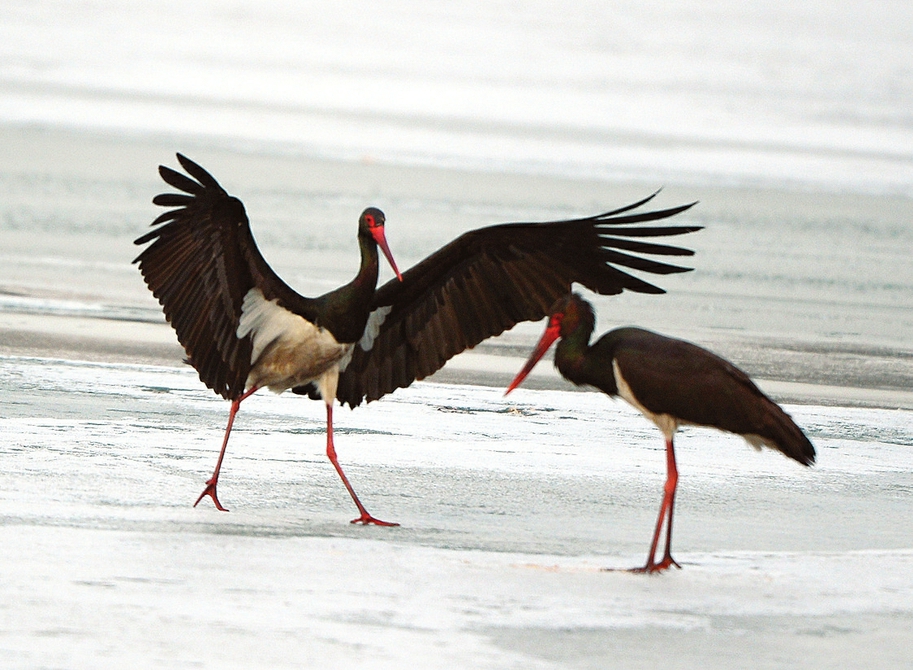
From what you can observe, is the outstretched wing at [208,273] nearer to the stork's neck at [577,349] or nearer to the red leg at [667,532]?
the stork's neck at [577,349]

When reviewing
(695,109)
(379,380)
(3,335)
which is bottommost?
(3,335)

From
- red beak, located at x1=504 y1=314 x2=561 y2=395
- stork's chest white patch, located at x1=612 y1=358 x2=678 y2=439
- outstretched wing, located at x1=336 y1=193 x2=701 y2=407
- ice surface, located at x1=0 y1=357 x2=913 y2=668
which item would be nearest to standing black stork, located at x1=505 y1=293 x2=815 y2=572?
stork's chest white patch, located at x1=612 y1=358 x2=678 y2=439

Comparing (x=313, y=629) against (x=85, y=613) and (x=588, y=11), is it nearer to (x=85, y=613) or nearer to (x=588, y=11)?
(x=85, y=613)

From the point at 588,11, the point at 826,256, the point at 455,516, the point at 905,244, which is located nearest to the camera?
the point at 455,516

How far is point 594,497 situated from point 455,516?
2.27ft

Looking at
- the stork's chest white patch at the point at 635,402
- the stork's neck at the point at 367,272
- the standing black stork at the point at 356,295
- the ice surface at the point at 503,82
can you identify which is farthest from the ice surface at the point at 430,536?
the ice surface at the point at 503,82

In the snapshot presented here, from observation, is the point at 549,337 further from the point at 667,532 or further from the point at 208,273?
the point at 208,273

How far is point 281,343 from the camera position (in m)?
6.28

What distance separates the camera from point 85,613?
4535mm

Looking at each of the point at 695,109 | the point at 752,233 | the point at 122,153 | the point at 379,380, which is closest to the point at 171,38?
the point at 695,109

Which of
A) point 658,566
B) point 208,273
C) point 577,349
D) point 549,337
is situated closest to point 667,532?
point 658,566

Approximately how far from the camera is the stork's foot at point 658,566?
534 cm

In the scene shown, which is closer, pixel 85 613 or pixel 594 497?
pixel 85 613

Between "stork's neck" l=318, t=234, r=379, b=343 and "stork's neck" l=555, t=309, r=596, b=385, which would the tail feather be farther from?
"stork's neck" l=318, t=234, r=379, b=343
